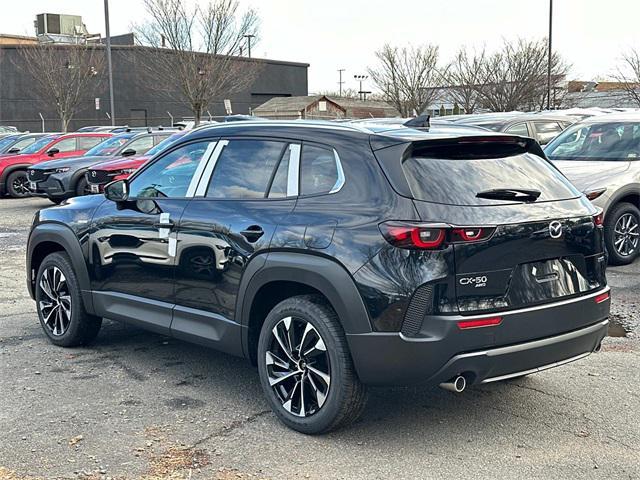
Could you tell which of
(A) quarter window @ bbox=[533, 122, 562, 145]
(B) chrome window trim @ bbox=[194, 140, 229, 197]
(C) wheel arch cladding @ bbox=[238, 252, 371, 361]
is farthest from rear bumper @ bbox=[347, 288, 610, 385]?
(A) quarter window @ bbox=[533, 122, 562, 145]

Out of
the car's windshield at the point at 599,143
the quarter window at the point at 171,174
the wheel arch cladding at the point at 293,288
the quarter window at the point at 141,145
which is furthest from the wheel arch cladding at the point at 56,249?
the quarter window at the point at 141,145

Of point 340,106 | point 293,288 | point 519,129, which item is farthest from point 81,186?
point 340,106

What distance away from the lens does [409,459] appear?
422 cm

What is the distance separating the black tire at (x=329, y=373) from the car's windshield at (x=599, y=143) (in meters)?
6.83

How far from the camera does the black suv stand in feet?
13.4

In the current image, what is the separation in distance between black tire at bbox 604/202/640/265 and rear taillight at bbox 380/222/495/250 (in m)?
5.83

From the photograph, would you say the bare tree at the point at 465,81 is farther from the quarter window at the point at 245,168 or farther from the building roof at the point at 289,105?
the quarter window at the point at 245,168

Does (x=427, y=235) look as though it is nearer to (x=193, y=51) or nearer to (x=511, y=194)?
(x=511, y=194)

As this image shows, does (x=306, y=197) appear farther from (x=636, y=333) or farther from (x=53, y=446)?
(x=636, y=333)

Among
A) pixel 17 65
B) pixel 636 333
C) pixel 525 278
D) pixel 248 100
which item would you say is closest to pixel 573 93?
pixel 248 100

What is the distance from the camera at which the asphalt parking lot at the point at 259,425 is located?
4133 mm

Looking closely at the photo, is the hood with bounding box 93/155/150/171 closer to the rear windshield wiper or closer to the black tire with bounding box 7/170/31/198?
the black tire with bounding box 7/170/31/198

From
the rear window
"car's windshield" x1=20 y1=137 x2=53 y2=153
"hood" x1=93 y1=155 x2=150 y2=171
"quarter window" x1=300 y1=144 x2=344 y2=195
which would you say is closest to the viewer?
the rear window

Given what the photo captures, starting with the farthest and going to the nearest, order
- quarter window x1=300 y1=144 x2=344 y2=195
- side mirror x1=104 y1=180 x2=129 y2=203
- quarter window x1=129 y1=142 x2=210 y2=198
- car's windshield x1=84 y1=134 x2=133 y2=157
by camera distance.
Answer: car's windshield x1=84 y1=134 x2=133 y2=157 < side mirror x1=104 y1=180 x2=129 y2=203 < quarter window x1=129 y1=142 x2=210 y2=198 < quarter window x1=300 y1=144 x2=344 y2=195
